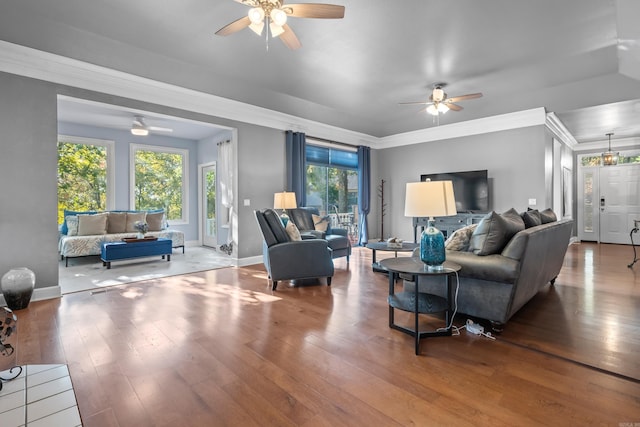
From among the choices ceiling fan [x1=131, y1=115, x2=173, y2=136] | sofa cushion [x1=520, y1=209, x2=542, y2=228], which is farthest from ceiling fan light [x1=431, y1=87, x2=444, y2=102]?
ceiling fan [x1=131, y1=115, x2=173, y2=136]

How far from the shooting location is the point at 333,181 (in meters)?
7.69

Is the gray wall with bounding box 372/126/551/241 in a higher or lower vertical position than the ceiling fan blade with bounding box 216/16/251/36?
lower

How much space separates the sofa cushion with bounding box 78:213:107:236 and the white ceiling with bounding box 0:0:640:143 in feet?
6.35

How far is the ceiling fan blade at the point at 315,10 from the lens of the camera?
8.09ft

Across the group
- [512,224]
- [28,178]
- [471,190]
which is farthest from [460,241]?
[28,178]

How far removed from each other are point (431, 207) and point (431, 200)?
2.2 inches

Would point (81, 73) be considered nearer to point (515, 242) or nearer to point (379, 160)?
point (515, 242)

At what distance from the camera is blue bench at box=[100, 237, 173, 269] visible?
525cm

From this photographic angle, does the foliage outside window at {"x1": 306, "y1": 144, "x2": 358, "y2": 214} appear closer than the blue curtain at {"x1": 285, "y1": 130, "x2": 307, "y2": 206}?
No

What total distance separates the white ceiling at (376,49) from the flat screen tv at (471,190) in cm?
148

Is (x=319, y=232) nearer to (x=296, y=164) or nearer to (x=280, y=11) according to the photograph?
(x=296, y=164)

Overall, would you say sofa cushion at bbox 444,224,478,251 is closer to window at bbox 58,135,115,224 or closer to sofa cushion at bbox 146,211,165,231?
sofa cushion at bbox 146,211,165,231

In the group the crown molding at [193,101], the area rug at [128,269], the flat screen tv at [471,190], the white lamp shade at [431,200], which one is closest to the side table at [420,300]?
the white lamp shade at [431,200]

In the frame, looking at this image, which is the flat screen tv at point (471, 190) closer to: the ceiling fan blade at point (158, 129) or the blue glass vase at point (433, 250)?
the blue glass vase at point (433, 250)
